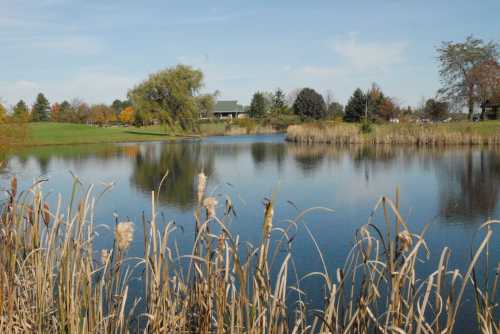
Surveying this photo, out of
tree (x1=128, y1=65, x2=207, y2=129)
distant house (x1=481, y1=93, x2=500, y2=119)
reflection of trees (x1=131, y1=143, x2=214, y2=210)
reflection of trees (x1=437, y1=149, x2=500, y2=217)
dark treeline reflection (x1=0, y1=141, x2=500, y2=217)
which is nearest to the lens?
reflection of trees (x1=437, y1=149, x2=500, y2=217)

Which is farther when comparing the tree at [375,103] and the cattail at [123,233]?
the tree at [375,103]

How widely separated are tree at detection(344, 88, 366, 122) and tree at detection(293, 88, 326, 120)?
21.3ft

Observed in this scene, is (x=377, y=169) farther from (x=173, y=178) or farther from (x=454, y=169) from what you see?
(x=173, y=178)

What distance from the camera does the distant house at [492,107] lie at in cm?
3253

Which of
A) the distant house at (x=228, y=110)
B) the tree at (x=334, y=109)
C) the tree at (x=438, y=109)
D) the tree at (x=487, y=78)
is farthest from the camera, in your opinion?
the distant house at (x=228, y=110)

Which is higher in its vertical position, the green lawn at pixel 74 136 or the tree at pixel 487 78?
the tree at pixel 487 78

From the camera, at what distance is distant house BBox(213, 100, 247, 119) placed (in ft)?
269

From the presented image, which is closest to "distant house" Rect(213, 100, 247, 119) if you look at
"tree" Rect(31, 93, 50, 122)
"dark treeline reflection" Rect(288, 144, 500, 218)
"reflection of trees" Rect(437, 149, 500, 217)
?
"tree" Rect(31, 93, 50, 122)

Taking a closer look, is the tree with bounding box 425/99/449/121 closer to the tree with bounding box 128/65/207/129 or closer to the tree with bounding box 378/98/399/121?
the tree with bounding box 378/98/399/121

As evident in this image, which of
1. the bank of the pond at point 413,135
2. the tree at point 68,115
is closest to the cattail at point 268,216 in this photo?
the bank of the pond at point 413,135

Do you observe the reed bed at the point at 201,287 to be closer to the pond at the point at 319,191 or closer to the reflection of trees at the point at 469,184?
the pond at the point at 319,191

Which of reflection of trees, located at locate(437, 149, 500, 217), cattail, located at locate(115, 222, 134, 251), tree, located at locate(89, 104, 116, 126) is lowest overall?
reflection of trees, located at locate(437, 149, 500, 217)

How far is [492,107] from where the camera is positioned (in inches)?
1496

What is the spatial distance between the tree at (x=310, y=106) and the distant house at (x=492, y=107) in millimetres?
19760
